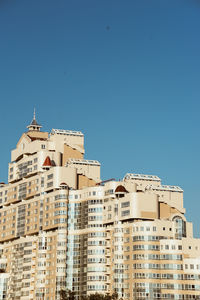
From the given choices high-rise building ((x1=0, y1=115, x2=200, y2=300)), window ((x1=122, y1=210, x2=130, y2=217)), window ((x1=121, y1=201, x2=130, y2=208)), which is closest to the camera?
high-rise building ((x1=0, y1=115, x2=200, y2=300))

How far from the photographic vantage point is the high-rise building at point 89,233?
161 m

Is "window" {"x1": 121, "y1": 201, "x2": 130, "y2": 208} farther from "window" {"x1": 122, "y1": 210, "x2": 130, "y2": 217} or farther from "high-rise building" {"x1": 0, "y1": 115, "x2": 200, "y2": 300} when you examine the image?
"window" {"x1": 122, "y1": 210, "x2": 130, "y2": 217}

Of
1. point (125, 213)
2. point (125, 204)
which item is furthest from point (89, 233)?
point (125, 204)

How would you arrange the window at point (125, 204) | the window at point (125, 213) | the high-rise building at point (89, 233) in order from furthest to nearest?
the window at point (125, 204), the window at point (125, 213), the high-rise building at point (89, 233)

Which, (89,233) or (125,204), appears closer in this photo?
(125,204)

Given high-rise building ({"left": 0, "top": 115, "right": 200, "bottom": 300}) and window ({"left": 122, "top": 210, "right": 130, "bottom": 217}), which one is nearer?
high-rise building ({"left": 0, "top": 115, "right": 200, "bottom": 300})

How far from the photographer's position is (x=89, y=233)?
17488cm

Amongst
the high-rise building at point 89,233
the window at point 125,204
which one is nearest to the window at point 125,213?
the high-rise building at point 89,233

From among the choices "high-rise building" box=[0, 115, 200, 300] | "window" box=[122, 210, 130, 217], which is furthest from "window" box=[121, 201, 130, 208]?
"window" box=[122, 210, 130, 217]

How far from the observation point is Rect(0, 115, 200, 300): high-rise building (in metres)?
Result: 161

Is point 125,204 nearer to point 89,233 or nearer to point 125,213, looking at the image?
point 125,213

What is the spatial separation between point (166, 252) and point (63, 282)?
1285 inches

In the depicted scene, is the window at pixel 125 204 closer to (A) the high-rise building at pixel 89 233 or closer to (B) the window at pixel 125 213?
(A) the high-rise building at pixel 89 233

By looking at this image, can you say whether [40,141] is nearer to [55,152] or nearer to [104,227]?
[55,152]
